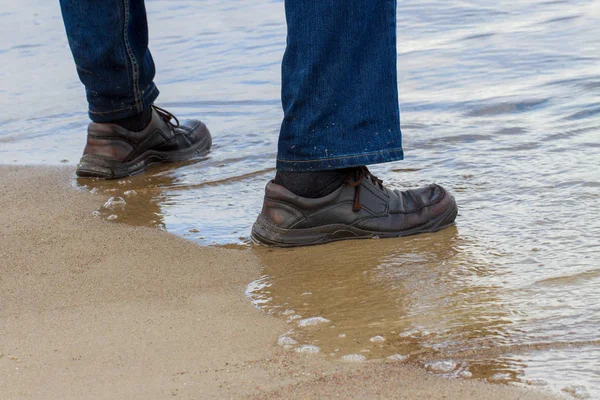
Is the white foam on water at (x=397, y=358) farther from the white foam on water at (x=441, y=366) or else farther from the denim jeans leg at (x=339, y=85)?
the denim jeans leg at (x=339, y=85)

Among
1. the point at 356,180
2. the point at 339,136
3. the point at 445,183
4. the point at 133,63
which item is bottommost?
the point at 445,183

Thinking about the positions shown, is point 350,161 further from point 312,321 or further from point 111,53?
point 111,53

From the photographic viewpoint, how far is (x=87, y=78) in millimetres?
2865

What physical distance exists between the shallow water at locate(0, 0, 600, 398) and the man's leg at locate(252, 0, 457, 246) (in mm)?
77

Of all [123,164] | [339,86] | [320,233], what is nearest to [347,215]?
[320,233]

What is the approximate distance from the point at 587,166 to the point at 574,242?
60 cm

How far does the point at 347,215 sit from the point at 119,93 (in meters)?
1.10

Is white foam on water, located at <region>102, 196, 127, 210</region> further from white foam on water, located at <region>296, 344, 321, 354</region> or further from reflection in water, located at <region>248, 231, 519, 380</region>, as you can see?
white foam on water, located at <region>296, 344, 321, 354</region>

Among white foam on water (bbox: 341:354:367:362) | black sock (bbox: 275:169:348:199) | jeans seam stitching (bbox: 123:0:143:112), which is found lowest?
white foam on water (bbox: 341:354:367:362)

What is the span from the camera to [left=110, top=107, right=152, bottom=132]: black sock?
3.03 m

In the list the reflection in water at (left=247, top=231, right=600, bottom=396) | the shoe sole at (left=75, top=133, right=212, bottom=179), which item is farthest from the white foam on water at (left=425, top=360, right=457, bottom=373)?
the shoe sole at (left=75, top=133, right=212, bottom=179)

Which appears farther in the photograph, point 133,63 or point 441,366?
point 133,63

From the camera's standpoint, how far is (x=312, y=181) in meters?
2.21

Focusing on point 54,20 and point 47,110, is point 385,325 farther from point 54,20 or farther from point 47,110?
point 54,20
